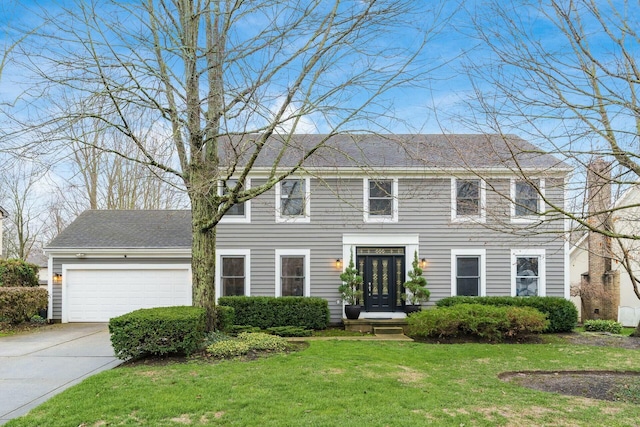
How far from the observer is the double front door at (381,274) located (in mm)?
14312

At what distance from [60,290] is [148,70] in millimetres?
10062

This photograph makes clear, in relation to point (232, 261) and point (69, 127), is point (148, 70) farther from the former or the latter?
point (232, 261)

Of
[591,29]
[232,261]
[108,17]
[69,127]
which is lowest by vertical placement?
[232,261]

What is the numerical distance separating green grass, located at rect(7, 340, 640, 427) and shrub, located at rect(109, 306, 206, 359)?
1.47ft

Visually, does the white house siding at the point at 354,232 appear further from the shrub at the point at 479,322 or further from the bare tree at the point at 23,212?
the bare tree at the point at 23,212

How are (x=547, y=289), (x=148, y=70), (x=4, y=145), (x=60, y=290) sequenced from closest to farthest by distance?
A: (x=4, y=145)
(x=148, y=70)
(x=547, y=289)
(x=60, y=290)

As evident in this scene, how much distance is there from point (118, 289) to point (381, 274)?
8455 mm

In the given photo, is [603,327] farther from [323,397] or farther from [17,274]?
[17,274]

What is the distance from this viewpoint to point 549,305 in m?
13.3

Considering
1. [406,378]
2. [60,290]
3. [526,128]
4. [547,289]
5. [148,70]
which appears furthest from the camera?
[60,290]

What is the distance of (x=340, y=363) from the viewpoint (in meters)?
7.92

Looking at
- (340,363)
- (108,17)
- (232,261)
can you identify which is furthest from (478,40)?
(232,261)

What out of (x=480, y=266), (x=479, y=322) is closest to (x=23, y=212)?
(x=480, y=266)

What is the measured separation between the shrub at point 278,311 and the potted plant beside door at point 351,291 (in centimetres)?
67
